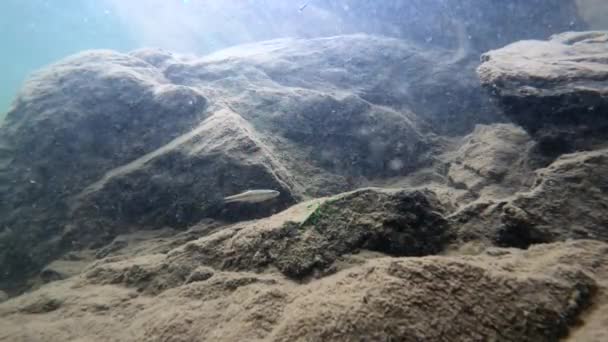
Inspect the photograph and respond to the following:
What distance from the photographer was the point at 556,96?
12.2ft

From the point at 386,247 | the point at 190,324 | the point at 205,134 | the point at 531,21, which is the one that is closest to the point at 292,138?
the point at 205,134

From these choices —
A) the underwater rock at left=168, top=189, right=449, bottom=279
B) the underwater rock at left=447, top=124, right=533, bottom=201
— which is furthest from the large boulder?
the underwater rock at left=168, top=189, right=449, bottom=279

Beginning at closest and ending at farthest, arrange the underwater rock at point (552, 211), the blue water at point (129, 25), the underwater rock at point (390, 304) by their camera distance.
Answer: the underwater rock at point (390, 304)
the underwater rock at point (552, 211)
the blue water at point (129, 25)

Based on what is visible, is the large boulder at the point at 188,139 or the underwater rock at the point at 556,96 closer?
the underwater rock at the point at 556,96

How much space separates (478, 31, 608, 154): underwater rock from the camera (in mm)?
3551

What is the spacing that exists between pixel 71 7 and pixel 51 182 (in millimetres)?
58620

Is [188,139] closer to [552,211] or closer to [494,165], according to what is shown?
[494,165]

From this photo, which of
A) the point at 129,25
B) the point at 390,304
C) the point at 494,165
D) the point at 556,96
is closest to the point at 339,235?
the point at 390,304

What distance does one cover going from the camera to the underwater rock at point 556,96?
11.6 feet

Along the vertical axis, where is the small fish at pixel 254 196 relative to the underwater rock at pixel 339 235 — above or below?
below

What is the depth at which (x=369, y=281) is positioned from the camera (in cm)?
182

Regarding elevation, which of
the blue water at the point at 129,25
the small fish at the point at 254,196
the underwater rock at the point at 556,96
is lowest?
the small fish at the point at 254,196

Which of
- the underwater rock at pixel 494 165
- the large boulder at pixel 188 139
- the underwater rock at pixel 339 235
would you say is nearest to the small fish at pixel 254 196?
the large boulder at pixel 188 139

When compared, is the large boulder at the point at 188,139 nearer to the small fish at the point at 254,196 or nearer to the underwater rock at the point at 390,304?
the small fish at the point at 254,196
